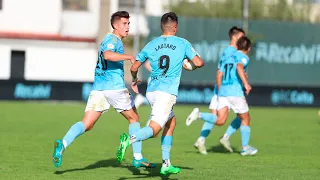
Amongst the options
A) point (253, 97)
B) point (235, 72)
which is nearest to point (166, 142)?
point (235, 72)

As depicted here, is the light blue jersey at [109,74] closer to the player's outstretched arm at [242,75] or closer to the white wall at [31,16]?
the player's outstretched arm at [242,75]

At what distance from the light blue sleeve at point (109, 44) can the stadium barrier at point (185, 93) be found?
19.2 meters

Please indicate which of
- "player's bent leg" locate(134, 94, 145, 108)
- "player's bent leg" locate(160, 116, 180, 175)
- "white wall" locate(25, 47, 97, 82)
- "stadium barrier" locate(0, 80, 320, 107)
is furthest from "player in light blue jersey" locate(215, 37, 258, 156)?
"white wall" locate(25, 47, 97, 82)

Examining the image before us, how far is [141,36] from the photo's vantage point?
31719 mm

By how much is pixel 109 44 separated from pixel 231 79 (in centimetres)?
363

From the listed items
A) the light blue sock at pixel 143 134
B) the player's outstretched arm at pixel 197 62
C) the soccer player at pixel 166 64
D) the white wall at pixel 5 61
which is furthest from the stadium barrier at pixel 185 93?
the light blue sock at pixel 143 134

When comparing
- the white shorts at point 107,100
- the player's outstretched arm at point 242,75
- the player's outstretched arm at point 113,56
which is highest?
the player's outstretched arm at point 113,56

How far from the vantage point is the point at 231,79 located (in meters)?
13.5

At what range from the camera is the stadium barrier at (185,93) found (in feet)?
98.4

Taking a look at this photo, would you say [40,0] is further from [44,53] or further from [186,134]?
[186,134]

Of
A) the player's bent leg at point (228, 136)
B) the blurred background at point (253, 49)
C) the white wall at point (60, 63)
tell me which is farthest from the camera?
the white wall at point (60, 63)

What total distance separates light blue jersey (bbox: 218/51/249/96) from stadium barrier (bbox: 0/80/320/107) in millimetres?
16136

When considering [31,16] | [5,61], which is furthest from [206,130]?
[31,16]

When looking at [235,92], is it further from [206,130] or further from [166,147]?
[166,147]
